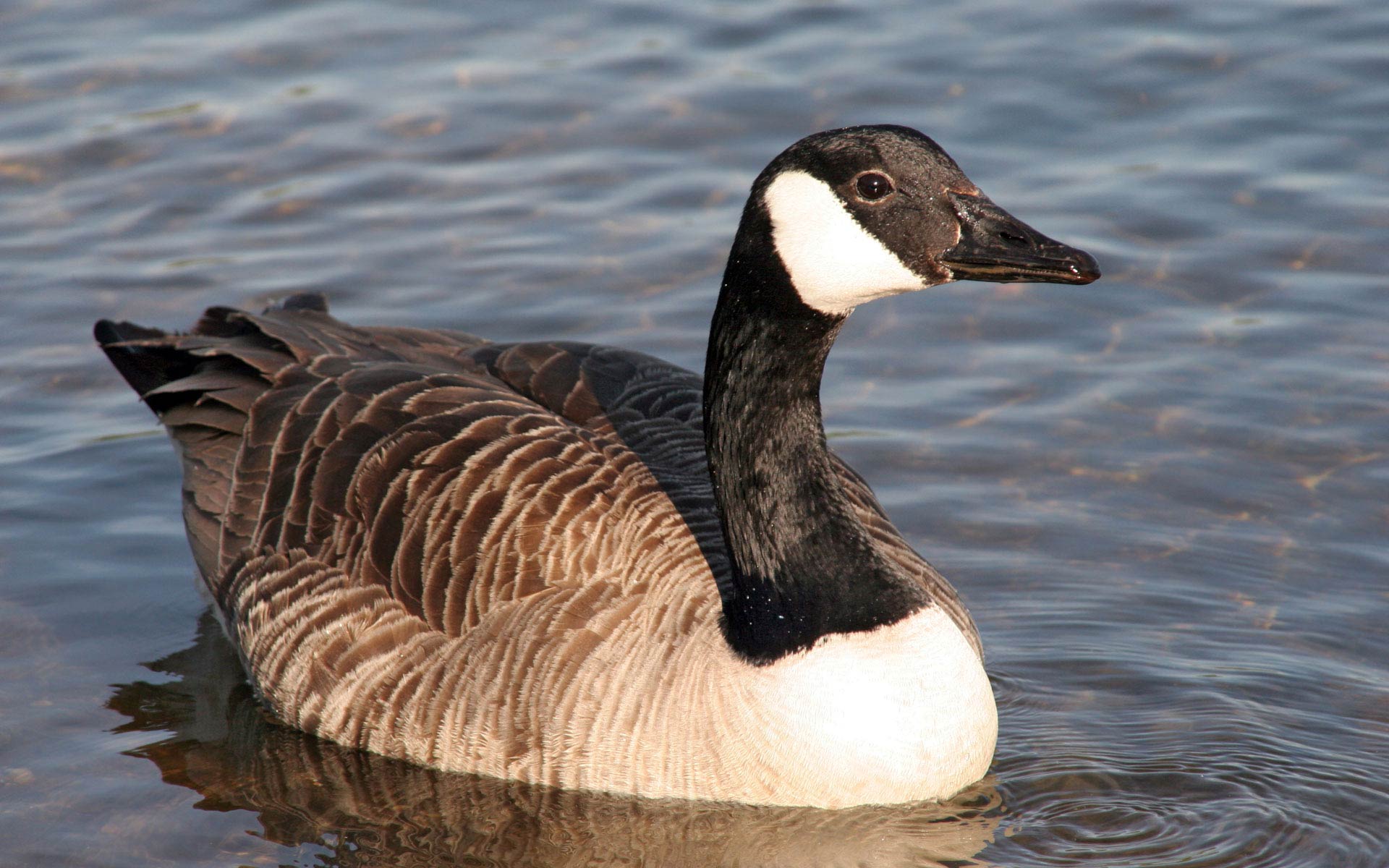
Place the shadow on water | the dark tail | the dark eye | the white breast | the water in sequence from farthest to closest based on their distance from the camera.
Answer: the dark tail, the water, the shadow on water, the white breast, the dark eye

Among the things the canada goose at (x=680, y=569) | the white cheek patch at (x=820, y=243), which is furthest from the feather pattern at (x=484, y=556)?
the white cheek patch at (x=820, y=243)

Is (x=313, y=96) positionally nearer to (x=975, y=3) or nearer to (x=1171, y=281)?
(x=975, y=3)

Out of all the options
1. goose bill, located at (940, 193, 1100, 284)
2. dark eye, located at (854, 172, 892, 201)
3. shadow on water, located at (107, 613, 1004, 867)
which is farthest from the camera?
shadow on water, located at (107, 613, 1004, 867)

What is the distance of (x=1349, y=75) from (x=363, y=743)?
30.6 ft

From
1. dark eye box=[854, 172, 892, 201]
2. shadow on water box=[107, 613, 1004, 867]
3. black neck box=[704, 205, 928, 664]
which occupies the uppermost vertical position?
dark eye box=[854, 172, 892, 201]

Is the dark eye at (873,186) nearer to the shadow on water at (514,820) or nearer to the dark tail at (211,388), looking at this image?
the shadow on water at (514,820)

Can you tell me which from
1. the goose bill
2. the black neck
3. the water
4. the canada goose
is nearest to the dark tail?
the canada goose

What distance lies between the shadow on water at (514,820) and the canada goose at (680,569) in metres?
0.11

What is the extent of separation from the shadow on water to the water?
0.06 feet

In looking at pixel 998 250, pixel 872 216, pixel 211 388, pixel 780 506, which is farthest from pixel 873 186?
pixel 211 388

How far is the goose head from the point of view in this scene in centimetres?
639

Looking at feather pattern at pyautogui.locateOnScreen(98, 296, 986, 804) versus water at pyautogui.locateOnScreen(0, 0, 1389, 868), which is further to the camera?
water at pyautogui.locateOnScreen(0, 0, 1389, 868)

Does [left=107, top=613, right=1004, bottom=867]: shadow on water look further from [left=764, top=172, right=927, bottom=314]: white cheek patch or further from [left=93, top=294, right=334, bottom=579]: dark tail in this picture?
[left=764, top=172, right=927, bottom=314]: white cheek patch

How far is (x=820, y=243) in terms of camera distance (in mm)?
6402
